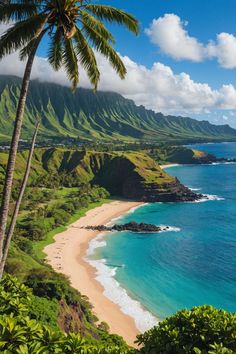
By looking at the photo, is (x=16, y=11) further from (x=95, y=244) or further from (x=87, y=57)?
(x=95, y=244)

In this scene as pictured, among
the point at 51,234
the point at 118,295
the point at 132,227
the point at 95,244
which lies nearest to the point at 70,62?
the point at 118,295

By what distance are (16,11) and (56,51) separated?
9.45 ft

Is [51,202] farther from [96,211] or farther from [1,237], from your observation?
[1,237]

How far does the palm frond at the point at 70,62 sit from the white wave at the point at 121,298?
45.0 meters

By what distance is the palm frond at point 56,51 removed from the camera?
1923cm

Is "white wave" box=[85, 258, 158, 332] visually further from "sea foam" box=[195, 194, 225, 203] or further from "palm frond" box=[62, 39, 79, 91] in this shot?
"sea foam" box=[195, 194, 225, 203]

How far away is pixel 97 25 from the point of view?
19.6m

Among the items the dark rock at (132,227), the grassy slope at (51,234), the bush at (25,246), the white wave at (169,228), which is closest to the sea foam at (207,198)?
the grassy slope at (51,234)

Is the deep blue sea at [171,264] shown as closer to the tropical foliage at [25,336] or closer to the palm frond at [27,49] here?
the tropical foliage at [25,336]

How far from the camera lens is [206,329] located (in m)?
17.0

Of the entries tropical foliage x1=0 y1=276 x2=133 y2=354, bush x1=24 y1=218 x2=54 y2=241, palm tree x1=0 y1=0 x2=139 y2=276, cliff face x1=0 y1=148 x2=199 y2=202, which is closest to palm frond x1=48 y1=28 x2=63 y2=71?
palm tree x1=0 y1=0 x2=139 y2=276

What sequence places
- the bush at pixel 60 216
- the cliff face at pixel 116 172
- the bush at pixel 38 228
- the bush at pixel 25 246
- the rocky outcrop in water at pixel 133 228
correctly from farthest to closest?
the cliff face at pixel 116 172, the bush at pixel 60 216, the rocky outcrop in water at pixel 133 228, the bush at pixel 38 228, the bush at pixel 25 246

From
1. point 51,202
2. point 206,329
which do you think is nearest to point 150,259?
point 51,202

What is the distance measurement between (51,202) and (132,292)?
238 feet
